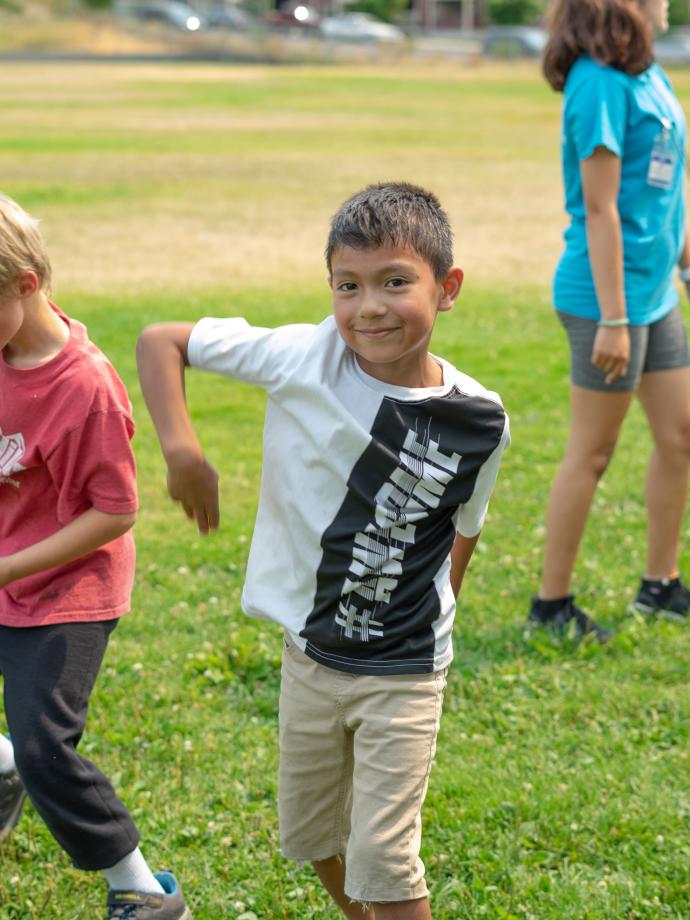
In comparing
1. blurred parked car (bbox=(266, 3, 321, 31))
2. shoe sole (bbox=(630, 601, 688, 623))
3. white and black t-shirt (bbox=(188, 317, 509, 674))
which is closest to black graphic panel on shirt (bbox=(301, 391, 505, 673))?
white and black t-shirt (bbox=(188, 317, 509, 674))

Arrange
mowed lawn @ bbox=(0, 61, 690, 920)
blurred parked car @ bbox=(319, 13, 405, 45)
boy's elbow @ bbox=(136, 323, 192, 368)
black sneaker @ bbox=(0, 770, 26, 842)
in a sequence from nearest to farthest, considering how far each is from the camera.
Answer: boy's elbow @ bbox=(136, 323, 192, 368), mowed lawn @ bbox=(0, 61, 690, 920), black sneaker @ bbox=(0, 770, 26, 842), blurred parked car @ bbox=(319, 13, 405, 45)

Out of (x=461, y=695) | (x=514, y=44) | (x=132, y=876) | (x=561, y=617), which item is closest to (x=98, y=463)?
(x=132, y=876)

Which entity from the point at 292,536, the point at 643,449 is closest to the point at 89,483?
the point at 292,536

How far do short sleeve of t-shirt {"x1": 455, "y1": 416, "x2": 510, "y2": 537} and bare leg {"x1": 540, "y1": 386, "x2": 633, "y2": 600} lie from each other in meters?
1.96

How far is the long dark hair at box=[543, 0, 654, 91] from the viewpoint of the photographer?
14.3 ft

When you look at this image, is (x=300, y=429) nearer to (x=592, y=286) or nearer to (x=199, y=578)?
(x=592, y=286)

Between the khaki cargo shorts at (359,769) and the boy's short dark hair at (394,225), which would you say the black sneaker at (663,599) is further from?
the boy's short dark hair at (394,225)

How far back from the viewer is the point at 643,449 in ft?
23.7

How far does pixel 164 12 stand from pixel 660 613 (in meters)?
71.5

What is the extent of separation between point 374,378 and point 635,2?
7.74ft

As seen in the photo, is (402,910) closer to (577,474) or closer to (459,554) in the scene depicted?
(459,554)

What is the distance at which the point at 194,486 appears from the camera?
236 cm

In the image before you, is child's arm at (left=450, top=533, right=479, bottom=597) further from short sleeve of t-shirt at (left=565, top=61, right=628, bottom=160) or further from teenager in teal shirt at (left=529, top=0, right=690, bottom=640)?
short sleeve of t-shirt at (left=565, top=61, right=628, bottom=160)

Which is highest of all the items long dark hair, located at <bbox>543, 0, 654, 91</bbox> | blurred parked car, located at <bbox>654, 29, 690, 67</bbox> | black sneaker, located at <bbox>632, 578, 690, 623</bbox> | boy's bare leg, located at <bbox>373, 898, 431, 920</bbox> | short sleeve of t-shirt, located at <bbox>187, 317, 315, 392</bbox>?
long dark hair, located at <bbox>543, 0, 654, 91</bbox>
